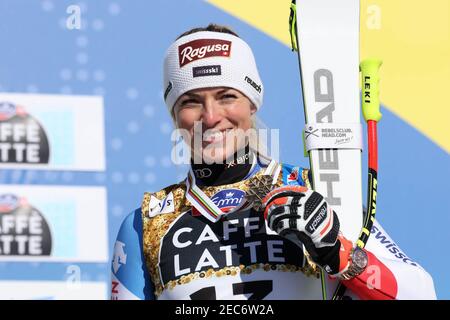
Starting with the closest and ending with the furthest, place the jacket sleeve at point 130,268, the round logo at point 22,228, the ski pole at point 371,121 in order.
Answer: the ski pole at point 371,121 → the jacket sleeve at point 130,268 → the round logo at point 22,228

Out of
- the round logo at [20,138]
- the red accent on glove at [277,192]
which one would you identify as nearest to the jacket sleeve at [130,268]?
the red accent on glove at [277,192]

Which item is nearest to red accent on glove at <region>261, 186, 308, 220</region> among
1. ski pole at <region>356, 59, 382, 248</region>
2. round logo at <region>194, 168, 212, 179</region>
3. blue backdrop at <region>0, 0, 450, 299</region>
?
ski pole at <region>356, 59, 382, 248</region>

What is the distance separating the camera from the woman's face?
9.12 ft

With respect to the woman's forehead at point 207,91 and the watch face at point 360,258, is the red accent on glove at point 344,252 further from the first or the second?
the woman's forehead at point 207,91

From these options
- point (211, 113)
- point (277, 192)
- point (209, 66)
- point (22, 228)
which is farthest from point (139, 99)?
point (277, 192)

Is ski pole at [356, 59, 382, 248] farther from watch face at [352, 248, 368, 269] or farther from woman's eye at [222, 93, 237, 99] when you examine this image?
woman's eye at [222, 93, 237, 99]

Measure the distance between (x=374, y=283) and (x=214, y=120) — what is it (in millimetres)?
621

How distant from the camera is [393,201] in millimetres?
4023

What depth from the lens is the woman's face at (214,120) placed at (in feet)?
9.12

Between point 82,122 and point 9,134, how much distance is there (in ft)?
1.00

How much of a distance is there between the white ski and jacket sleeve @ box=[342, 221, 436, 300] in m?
0.12

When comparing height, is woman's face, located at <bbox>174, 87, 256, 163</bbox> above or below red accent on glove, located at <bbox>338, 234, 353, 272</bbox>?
above

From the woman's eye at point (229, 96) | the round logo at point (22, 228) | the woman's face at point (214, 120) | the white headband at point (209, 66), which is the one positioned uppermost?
the white headband at point (209, 66)
